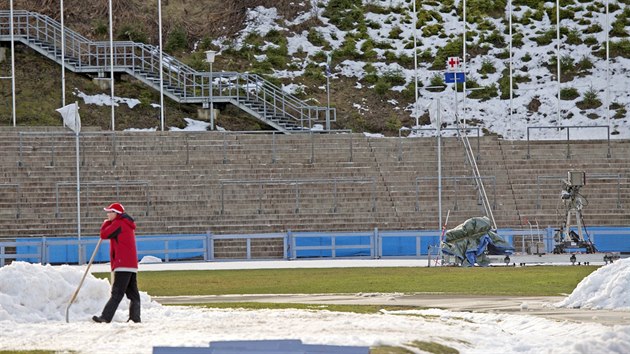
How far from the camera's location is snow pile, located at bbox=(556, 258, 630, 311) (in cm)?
2596

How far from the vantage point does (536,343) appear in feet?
68.1

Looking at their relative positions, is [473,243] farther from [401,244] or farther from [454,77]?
[454,77]

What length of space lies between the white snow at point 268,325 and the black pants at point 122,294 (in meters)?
0.48

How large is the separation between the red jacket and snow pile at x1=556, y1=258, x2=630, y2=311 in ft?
23.0

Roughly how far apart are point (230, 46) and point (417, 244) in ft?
112

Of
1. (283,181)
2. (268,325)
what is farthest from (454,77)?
(268,325)

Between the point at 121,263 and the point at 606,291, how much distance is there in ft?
25.3

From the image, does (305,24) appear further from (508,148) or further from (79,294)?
(79,294)

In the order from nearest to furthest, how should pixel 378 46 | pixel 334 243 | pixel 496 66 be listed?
A: pixel 334 243 → pixel 496 66 → pixel 378 46

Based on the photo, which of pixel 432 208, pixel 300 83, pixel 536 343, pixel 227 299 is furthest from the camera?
pixel 300 83

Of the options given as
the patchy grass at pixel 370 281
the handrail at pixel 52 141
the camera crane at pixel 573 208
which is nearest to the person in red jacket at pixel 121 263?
the patchy grass at pixel 370 281

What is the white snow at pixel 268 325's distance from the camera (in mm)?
19953

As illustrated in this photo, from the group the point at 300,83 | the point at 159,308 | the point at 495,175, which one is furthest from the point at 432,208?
the point at 159,308

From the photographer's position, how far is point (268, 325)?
2203 centimetres
